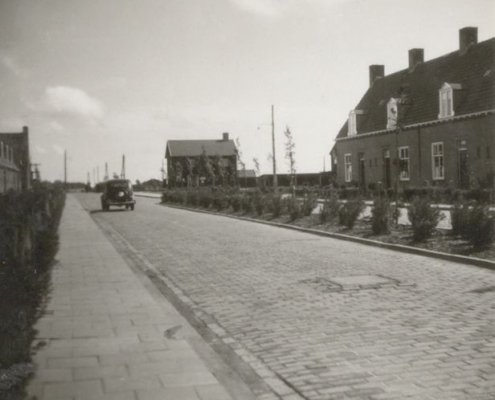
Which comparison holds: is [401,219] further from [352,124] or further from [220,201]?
[352,124]

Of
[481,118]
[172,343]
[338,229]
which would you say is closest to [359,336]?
[172,343]

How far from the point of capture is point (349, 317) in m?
7.09

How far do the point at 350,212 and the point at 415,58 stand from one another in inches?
1094

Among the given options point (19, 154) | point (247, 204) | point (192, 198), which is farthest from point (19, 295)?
point (19, 154)

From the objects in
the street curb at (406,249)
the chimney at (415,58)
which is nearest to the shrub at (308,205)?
the street curb at (406,249)

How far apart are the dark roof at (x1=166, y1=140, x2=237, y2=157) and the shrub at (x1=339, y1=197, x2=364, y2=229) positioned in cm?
7552

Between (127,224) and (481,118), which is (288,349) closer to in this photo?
(127,224)

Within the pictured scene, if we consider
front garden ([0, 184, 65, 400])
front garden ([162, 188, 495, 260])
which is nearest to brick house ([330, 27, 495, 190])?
front garden ([162, 188, 495, 260])

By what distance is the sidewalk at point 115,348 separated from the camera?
457cm

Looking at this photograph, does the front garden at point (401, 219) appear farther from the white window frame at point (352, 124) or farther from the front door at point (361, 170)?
the white window frame at point (352, 124)

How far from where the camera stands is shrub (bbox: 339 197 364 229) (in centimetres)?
1802

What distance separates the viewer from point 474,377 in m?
4.80

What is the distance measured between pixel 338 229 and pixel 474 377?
13.7m

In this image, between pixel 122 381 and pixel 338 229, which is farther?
pixel 338 229
